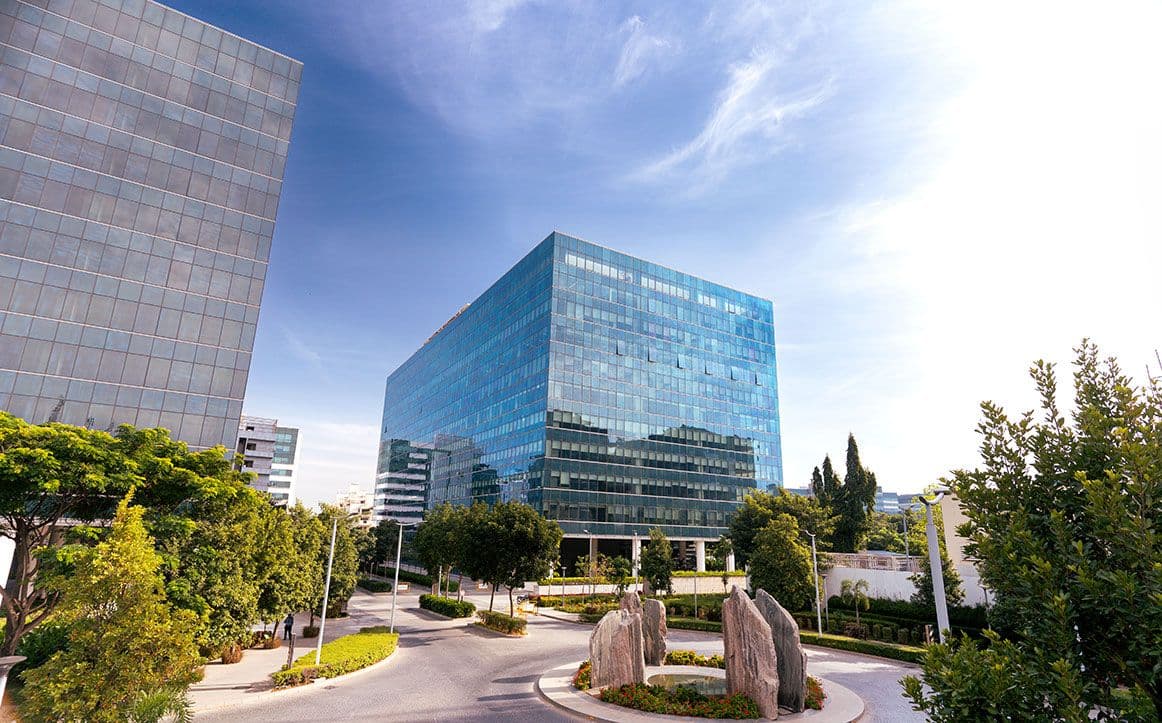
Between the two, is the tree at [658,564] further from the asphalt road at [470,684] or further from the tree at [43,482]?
the tree at [43,482]

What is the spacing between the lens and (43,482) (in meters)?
19.6

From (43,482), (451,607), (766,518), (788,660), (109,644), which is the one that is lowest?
(451,607)

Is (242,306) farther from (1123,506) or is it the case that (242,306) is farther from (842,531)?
(842,531)

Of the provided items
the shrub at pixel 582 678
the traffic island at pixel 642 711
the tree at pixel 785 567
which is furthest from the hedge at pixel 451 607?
the shrub at pixel 582 678

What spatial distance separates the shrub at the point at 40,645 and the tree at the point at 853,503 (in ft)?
212

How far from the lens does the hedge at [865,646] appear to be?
2909 centimetres

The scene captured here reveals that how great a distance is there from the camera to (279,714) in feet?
62.9

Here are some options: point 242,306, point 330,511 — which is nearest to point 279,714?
point 330,511

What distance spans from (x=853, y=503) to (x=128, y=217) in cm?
7718

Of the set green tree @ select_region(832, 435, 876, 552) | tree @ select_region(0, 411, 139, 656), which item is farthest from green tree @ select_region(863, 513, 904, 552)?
tree @ select_region(0, 411, 139, 656)

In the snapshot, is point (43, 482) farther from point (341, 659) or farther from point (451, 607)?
point (451, 607)

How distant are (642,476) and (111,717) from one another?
69074 millimetres

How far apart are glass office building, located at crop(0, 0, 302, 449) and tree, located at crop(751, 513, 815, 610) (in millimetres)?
43431

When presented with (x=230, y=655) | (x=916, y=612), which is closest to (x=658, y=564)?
(x=916, y=612)
